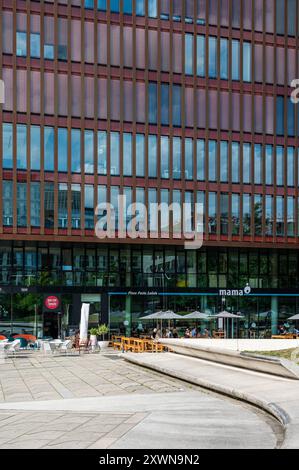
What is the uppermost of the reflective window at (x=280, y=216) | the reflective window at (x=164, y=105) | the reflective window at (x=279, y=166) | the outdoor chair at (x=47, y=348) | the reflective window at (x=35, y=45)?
the reflective window at (x=35, y=45)

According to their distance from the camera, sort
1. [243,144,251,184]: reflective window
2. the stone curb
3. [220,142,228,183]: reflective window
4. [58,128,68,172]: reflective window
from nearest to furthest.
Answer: the stone curb
[58,128,68,172]: reflective window
[220,142,228,183]: reflective window
[243,144,251,184]: reflective window

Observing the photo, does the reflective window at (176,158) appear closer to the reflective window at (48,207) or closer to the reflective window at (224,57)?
the reflective window at (224,57)

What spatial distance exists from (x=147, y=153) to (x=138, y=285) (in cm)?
1070

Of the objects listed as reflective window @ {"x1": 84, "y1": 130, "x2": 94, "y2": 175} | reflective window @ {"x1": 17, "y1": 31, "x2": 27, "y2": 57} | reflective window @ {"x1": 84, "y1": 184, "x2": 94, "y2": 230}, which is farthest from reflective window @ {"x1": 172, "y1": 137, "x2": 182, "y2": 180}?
reflective window @ {"x1": 17, "y1": 31, "x2": 27, "y2": 57}

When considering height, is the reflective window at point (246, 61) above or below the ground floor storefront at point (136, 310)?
above

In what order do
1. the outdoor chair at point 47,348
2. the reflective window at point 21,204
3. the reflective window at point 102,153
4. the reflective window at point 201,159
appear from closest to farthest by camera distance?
1. the outdoor chair at point 47,348
2. the reflective window at point 21,204
3. the reflective window at point 102,153
4. the reflective window at point 201,159

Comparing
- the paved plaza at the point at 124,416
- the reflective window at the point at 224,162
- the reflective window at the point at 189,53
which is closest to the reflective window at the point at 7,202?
the reflective window at the point at 224,162

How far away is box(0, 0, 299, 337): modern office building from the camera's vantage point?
51125 millimetres

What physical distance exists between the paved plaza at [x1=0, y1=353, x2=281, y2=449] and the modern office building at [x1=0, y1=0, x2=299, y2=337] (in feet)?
97.2

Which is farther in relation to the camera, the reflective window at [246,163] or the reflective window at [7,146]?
the reflective window at [246,163]

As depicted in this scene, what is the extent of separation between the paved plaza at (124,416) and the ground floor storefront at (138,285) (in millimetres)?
29459

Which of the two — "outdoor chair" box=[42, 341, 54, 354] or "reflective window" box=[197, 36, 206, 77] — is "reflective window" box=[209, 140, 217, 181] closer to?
"reflective window" box=[197, 36, 206, 77]

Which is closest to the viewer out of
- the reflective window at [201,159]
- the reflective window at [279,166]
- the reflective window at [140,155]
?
the reflective window at [140,155]

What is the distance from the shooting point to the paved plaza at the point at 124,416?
1080 centimetres
